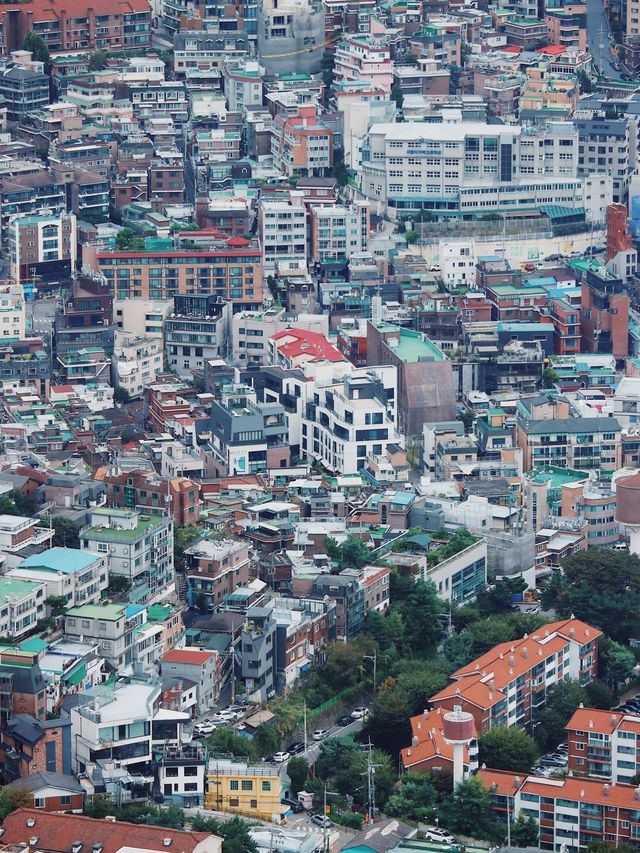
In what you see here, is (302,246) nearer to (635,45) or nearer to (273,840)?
(635,45)

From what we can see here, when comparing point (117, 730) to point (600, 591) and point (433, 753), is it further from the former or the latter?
point (600, 591)

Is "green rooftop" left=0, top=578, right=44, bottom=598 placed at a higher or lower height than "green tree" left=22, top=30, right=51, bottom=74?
lower

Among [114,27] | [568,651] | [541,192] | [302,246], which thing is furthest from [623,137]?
[568,651]

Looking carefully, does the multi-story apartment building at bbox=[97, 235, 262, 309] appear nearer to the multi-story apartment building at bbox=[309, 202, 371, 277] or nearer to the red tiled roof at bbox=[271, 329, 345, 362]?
the multi-story apartment building at bbox=[309, 202, 371, 277]

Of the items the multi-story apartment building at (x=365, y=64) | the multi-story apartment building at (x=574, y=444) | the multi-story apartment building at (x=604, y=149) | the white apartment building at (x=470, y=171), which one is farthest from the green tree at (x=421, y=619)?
the multi-story apartment building at (x=365, y=64)

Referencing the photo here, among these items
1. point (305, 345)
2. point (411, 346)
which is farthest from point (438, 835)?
point (411, 346)

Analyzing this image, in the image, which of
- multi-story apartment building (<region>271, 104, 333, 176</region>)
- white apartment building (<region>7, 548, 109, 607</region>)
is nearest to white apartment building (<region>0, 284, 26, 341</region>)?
multi-story apartment building (<region>271, 104, 333, 176</region>)

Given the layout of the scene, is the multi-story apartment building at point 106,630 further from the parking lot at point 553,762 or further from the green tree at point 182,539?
the parking lot at point 553,762
